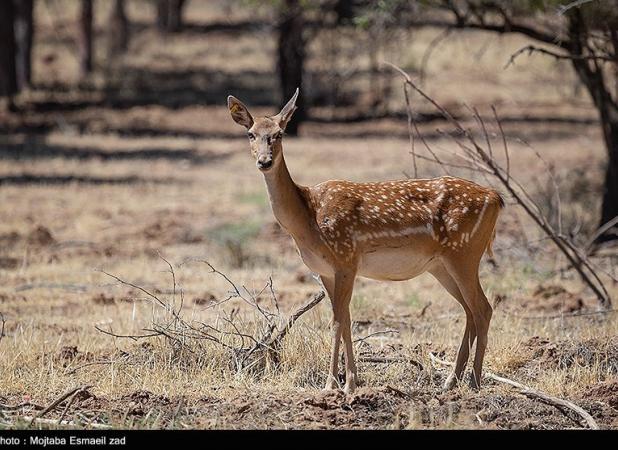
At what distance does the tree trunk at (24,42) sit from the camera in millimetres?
38562

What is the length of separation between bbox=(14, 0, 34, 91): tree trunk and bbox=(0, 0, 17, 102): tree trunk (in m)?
2.82

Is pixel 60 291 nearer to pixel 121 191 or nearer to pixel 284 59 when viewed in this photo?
pixel 121 191

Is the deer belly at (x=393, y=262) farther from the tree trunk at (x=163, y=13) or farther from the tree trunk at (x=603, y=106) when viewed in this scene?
the tree trunk at (x=163, y=13)

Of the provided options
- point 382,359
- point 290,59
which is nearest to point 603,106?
point 382,359

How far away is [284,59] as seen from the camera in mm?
31984

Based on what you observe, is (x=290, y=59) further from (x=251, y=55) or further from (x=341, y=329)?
(x=341, y=329)

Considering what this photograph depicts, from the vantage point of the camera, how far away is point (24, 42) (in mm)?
39094

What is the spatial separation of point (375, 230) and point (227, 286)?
18.2 feet

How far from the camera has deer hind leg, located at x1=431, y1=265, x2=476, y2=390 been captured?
8.73 metres

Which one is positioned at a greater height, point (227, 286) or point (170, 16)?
point (170, 16)

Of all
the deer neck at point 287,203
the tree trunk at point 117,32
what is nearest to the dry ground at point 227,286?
the deer neck at point 287,203

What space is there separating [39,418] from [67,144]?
2244cm

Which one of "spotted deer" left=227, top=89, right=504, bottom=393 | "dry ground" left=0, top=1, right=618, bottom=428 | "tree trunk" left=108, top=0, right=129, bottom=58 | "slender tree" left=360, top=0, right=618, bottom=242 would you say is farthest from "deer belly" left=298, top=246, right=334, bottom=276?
"tree trunk" left=108, top=0, right=129, bottom=58

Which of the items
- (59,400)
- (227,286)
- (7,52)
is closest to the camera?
(59,400)
